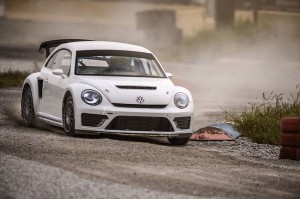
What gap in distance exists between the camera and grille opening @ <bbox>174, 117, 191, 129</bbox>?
615 inches

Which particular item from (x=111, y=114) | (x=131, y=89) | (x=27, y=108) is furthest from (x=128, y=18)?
(x=111, y=114)

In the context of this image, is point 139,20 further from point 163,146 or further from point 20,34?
point 163,146

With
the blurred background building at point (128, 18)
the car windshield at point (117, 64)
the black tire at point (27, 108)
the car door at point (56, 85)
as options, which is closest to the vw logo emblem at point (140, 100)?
the car windshield at point (117, 64)

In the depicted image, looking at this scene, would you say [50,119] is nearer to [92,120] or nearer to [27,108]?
[27,108]

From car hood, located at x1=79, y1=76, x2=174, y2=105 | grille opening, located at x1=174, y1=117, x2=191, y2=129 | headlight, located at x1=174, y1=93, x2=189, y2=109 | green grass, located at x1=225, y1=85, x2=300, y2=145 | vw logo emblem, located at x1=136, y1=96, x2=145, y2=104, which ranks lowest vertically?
green grass, located at x1=225, y1=85, x2=300, y2=145

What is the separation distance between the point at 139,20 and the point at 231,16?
468cm

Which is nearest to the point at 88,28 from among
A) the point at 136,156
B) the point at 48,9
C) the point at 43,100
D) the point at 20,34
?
the point at 20,34

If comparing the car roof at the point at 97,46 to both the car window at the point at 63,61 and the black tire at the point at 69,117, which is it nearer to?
the car window at the point at 63,61

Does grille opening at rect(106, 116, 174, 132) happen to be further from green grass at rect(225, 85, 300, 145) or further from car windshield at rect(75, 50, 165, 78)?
green grass at rect(225, 85, 300, 145)

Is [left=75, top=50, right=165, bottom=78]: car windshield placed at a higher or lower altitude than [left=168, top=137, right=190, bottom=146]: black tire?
higher

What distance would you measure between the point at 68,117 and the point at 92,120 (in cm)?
54

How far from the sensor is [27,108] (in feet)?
57.8

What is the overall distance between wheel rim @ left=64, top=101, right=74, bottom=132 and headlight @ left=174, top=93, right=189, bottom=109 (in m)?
1.40

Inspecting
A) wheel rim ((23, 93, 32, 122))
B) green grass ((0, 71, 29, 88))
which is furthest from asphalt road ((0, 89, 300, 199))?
green grass ((0, 71, 29, 88))
